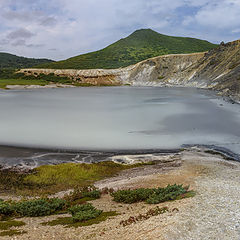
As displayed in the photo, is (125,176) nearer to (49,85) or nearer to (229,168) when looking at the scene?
(229,168)

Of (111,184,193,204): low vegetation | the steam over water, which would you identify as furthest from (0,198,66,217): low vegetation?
the steam over water

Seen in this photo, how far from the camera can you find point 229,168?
1933 centimetres

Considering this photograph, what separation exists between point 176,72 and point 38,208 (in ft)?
452

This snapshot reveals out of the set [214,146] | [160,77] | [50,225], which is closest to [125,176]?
[50,225]

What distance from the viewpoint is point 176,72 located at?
142500 mm

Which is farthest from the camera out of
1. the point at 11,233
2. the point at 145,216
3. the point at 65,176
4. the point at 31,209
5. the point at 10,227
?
the point at 65,176

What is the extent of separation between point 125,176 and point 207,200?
8.36 metres

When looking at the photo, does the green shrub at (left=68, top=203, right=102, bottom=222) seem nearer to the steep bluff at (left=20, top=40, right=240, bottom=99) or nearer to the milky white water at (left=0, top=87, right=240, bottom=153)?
the milky white water at (left=0, top=87, right=240, bottom=153)

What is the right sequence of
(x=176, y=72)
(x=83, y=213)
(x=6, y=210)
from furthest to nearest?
(x=176, y=72), (x=6, y=210), (x=83, y=213)

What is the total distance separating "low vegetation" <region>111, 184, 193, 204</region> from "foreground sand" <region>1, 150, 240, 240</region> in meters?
0.41

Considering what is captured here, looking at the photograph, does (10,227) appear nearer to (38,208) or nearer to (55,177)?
(38,208)

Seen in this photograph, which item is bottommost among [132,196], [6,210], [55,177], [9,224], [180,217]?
[55,177]

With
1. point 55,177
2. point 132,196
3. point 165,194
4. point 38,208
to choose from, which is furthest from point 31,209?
point 55,177

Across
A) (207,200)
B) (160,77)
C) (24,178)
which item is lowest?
(24,178)
